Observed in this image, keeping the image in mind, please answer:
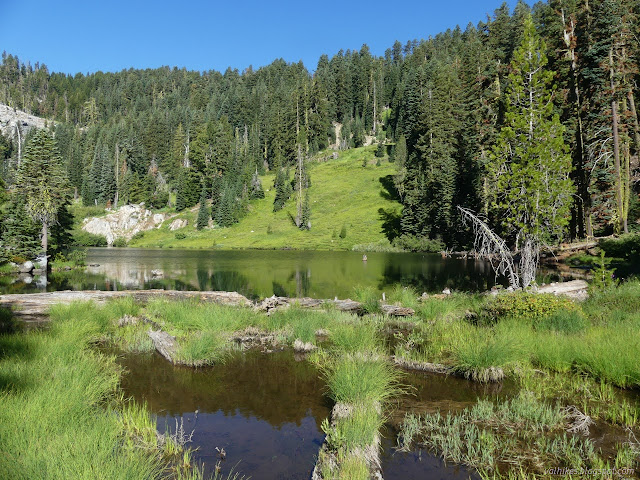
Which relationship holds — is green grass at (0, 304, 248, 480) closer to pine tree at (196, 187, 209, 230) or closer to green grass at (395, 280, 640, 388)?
green grass at (395, 280, 640, 388)

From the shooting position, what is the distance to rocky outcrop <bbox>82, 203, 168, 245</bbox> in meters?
87.3

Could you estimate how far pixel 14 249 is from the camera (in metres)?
36.4

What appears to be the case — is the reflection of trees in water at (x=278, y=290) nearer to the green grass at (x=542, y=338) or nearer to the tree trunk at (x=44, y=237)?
the green grass at (x=542, y=338)

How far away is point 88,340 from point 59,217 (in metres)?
39.1

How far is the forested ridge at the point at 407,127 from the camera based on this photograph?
33.3 meters

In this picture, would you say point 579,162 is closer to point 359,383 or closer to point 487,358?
point 487,358

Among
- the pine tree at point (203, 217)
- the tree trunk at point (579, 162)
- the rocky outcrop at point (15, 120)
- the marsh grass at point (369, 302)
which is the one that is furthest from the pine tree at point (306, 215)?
the rocky outcrop at point (15, 120)

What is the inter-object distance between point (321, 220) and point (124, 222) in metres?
47.2

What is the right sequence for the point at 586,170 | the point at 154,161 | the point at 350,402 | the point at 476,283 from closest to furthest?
1. the point at 350,402
2. the point at 476,283
3. the point at 586,170
4. the point at 154,161

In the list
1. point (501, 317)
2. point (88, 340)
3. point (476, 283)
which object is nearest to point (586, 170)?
point (476, 283)

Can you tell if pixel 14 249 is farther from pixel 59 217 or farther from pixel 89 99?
pixel 89 99

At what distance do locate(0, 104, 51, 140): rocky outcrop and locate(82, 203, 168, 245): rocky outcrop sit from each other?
10416 cm

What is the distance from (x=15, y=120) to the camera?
547 feet

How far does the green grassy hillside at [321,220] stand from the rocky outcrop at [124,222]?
4.10 metres
